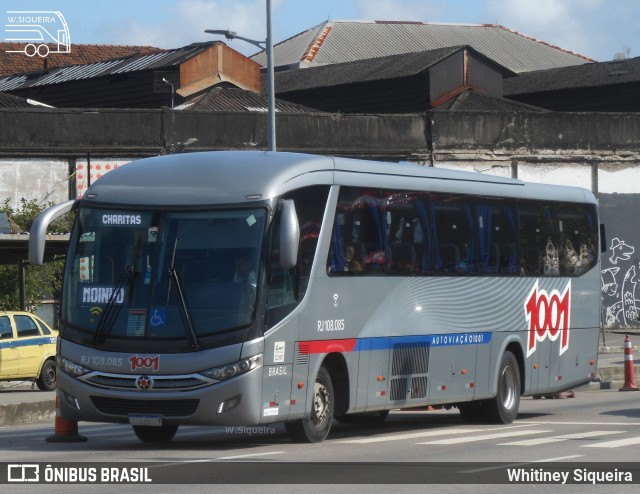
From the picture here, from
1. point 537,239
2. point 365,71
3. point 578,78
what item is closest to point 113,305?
point 537,239

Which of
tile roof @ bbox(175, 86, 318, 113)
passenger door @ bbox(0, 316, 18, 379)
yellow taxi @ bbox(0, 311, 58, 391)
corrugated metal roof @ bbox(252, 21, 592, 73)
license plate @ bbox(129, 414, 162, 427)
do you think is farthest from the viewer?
corrugated metal roof @ bbox(252, 21, 592, 73)

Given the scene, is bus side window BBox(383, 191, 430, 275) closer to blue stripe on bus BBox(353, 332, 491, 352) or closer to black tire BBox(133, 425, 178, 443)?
blue stripe on bus BBox(353, 332, 491, 352)

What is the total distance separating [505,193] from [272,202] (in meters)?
5.92

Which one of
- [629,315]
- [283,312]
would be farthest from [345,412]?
[629,315]

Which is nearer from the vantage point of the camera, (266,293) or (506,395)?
(266,293)

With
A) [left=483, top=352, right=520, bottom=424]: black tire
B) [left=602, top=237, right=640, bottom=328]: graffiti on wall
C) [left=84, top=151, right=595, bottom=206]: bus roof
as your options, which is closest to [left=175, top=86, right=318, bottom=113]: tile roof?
[left=602, top=237, right=640, bottom=328]: graffiti on wall

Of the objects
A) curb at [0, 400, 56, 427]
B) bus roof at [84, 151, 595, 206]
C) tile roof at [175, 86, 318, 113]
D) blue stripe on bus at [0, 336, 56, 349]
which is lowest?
curb at [0, 400, 56, 427]

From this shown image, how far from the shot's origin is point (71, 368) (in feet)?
49.2

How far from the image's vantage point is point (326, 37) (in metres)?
79.8

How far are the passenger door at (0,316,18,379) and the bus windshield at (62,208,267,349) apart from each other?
42.8 feet

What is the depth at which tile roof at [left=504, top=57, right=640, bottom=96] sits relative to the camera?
59.7 m

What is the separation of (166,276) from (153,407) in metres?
1.35

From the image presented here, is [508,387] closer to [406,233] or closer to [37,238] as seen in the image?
[406,233]

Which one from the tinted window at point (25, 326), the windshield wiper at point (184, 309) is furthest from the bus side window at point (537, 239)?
the tinted window at point (25, 326)
